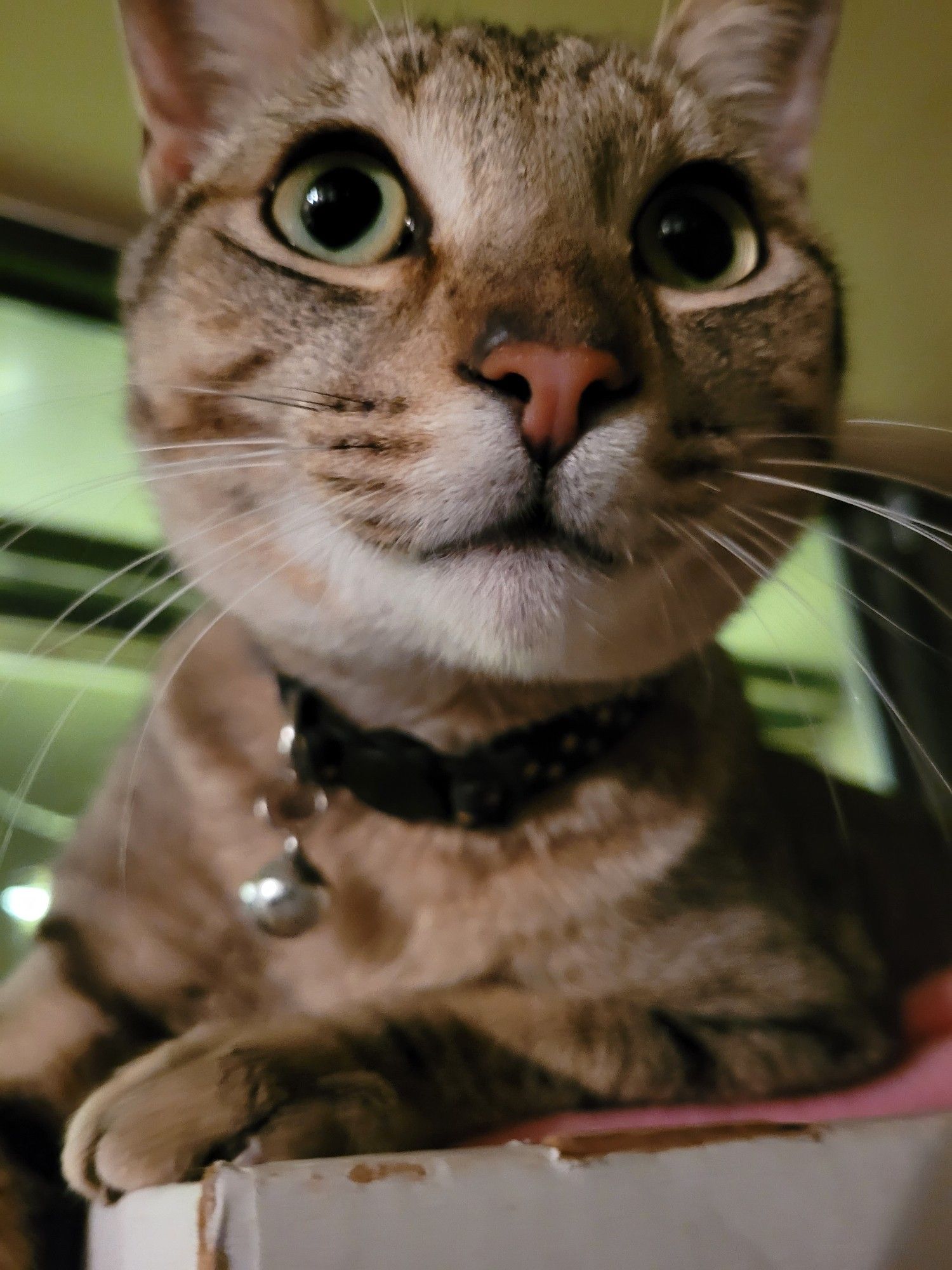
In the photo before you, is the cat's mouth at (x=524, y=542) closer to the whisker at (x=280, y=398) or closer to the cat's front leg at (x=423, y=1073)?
the whisker at (x=280, y=398)

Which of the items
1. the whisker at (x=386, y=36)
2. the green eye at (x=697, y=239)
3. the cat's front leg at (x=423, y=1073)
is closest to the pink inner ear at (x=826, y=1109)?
the cat's front leg at (x=423, y=1073)

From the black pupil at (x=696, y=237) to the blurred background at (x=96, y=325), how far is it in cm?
21

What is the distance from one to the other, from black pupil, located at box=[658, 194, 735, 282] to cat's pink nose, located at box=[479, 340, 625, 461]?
0.78 ft

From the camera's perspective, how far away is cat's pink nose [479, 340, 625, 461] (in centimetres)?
43

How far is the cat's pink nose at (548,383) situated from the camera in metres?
0.43

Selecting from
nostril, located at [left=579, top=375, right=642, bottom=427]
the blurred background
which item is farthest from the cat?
the blurred background

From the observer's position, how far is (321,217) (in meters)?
0.58

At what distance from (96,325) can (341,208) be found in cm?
68

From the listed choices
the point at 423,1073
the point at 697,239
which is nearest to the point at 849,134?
the point at 697,239

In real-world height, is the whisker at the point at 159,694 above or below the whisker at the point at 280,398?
below

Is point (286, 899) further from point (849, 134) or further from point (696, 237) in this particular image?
point (849, 134)

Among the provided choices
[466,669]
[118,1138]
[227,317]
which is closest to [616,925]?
[466,669]

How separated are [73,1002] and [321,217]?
54 cm

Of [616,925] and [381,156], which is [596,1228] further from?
[381,156]
